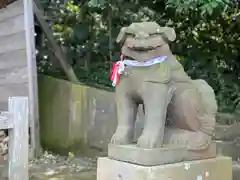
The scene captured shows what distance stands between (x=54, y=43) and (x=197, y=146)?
2.79m

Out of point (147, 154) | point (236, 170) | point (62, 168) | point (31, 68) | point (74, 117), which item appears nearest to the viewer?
→ point (147, 154)

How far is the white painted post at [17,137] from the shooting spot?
2.70m

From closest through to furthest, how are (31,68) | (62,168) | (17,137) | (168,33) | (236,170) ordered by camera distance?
(168,33) < (17,137) < (236,170) < (62,168) < (31,68)

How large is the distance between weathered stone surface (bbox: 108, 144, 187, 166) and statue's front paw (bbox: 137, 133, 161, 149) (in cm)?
2

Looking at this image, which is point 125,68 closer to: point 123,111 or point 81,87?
point 123,111

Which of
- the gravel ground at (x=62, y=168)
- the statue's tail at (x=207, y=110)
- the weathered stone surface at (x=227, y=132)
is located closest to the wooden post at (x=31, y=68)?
the gravel ground at (x=62, y=168)

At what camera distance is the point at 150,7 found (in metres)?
4.77

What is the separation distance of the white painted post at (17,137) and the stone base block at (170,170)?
58 centimetres

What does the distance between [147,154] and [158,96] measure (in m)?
0.29

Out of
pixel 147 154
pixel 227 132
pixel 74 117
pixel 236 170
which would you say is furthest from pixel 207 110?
pixel 74 117

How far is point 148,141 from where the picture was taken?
2213 millimetres

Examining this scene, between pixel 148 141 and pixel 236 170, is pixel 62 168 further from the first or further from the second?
pixel 148 141

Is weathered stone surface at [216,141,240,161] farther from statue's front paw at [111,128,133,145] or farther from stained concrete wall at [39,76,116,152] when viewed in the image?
statue's front paw at [111,128,133,145]

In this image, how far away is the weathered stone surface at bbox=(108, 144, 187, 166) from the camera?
2.18 metres
